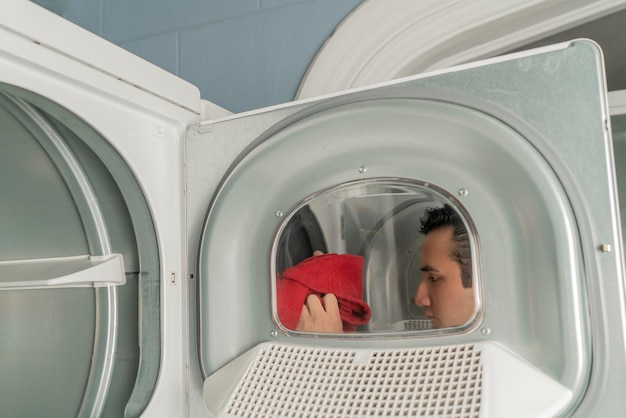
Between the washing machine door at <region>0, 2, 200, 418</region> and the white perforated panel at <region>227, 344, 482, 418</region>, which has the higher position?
the washing machine door at <region>0, 2, 200, 418</region>

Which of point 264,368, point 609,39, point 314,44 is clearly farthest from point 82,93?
point 609,39

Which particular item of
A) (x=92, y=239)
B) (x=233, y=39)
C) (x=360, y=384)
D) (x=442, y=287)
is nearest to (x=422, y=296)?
(x=442, y=287)

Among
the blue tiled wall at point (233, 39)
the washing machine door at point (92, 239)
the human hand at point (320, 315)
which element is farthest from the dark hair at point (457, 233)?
the blue tiled wall at point (233, 39)

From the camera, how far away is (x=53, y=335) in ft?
3.14

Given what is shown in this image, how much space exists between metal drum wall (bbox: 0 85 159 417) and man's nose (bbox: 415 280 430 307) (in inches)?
17.5

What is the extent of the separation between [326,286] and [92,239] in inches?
16.0

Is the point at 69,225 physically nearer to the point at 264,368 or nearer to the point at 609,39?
the point at 264,368

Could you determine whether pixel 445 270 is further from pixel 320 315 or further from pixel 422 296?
pixel 320 315

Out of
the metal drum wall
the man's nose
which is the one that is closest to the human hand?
the man's nose

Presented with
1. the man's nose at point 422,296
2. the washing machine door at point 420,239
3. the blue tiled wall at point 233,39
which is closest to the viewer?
the washing machine door at point 420,239

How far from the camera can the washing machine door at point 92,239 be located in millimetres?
904

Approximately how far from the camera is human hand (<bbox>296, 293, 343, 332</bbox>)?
95 centimetres

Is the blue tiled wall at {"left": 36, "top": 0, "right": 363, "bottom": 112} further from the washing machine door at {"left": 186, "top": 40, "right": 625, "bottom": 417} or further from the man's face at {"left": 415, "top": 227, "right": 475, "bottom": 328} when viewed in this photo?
the man's face at {"left": 415, "top": 227, "right": 475, "bottom": 328}

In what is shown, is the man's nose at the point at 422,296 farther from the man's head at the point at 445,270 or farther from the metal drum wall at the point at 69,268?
the metal drum wall at the point at 69,268
